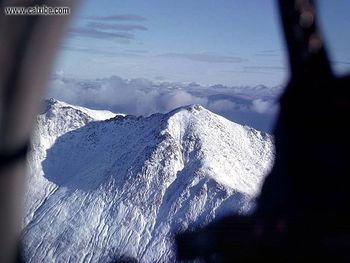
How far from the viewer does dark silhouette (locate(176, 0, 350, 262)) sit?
106 centimetres

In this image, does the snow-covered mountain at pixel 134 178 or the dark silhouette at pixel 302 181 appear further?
the snow-covered mountain at pixel 134 178

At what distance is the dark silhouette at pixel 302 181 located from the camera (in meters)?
1.06

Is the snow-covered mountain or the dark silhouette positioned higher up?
the dark silhouette

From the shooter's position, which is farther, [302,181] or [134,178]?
[134,178]

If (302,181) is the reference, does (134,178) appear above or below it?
below

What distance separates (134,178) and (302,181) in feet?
539

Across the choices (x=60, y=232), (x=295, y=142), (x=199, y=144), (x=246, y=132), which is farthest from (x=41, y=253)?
(x=295, y=142)

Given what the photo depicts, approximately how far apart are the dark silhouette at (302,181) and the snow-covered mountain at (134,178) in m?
133

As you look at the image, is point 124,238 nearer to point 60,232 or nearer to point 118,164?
point 60,232

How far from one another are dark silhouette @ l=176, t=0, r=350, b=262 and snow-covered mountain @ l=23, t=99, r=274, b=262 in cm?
13267

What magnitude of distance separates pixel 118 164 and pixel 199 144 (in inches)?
1085

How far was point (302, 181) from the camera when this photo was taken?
1317 mm

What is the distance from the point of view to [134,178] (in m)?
164

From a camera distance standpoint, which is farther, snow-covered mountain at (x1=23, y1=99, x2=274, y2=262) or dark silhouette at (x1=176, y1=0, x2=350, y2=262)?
snow-covered mountain at (x1=23, y1=99, x2=274, y2=262)
